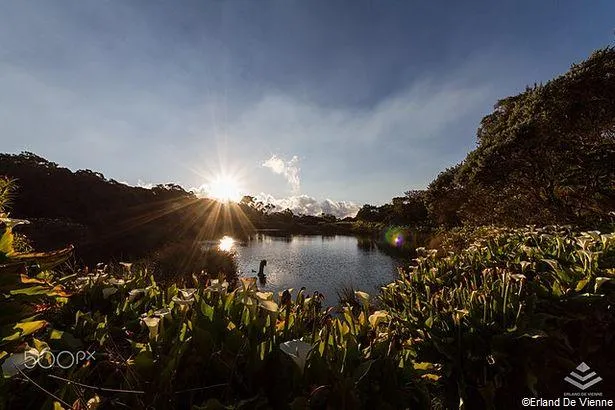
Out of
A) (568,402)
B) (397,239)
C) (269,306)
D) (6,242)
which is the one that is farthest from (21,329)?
(397,239)

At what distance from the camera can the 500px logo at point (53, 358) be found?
63.7 inches

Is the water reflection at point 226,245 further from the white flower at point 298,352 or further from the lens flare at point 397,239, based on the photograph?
the white flower at point 298,352

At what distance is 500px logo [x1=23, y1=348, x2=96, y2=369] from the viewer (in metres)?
1.62

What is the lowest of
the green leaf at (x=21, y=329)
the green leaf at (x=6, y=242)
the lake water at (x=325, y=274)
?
the lake water at (x=325, y=274)

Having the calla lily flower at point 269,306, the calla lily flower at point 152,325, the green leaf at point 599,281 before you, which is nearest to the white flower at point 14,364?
the calla lily flower at point 152,325

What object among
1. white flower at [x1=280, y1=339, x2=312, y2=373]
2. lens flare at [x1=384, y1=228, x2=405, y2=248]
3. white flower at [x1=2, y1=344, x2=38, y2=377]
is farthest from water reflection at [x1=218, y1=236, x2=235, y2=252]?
white flower at [x1=280, y1=339, x2=312, y2=373]

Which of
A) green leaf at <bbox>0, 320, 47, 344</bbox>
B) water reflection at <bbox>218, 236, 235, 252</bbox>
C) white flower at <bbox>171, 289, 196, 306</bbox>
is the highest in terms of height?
white flower at <bbox>171, 289, 196, 306</bbox>

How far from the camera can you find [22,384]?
5.50 feet

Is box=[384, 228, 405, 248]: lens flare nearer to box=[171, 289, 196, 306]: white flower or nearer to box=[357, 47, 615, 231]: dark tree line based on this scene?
box=[357, 47, 615, 231]: dark tree line

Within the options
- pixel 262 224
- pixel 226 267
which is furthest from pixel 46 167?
pixel 262 224

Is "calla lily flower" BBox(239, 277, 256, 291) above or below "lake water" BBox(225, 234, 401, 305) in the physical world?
above

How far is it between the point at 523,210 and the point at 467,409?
14.8 metres

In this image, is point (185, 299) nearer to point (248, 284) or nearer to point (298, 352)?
point (248, 284)

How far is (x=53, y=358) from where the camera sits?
1823 mm
